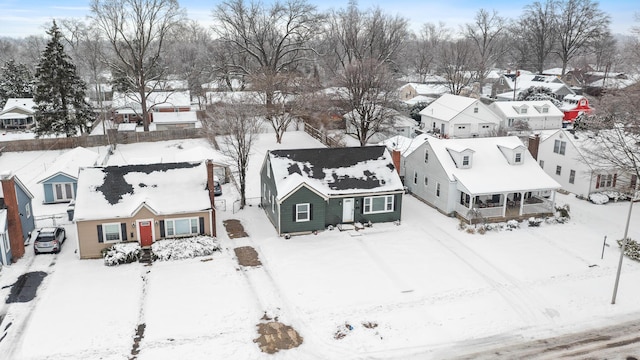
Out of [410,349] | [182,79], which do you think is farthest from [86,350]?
[182,79]

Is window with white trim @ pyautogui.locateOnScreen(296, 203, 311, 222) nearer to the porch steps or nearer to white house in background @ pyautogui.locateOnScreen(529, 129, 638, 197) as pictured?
the porch steps

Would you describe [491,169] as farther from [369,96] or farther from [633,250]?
[369,96]

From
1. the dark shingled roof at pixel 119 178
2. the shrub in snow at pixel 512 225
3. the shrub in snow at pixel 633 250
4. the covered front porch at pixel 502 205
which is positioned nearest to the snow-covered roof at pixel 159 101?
the dark shingled roof at pixel 119 178

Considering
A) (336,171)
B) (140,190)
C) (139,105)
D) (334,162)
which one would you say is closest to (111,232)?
(140,190)

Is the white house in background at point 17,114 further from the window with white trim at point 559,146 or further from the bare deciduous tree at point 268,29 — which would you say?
the window with white trim at point 559,146

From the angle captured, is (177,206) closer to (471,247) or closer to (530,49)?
(471,247)
